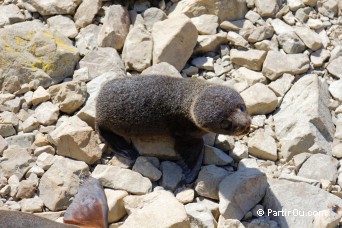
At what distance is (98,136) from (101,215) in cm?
132

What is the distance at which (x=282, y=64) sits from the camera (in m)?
8.06

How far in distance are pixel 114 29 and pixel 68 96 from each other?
3.99ft

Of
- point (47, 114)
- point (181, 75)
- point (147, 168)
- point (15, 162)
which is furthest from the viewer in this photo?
point (181, 75)

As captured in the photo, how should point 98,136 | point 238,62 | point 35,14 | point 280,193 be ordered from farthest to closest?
point 35,14
point 238,62
point 98,136
point 280,193

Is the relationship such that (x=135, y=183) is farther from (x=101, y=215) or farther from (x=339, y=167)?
(x=339, y=167)

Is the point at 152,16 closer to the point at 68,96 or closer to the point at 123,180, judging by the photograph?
the point at 68,96

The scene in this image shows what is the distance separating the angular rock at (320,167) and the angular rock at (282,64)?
1.34 m

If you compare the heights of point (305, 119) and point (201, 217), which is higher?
point (305, 119)

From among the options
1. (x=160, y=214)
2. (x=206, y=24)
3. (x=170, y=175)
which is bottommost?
(x=170, y=175)

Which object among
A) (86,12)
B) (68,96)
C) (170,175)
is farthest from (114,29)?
(170,175)

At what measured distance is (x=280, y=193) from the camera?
6.79m

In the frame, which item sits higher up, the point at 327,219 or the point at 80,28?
the point at 80,28

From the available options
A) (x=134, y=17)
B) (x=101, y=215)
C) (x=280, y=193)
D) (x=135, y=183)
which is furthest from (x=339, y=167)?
(x=134, y=17)

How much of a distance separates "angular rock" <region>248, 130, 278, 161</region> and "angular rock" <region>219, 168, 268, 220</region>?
44 centimetres
